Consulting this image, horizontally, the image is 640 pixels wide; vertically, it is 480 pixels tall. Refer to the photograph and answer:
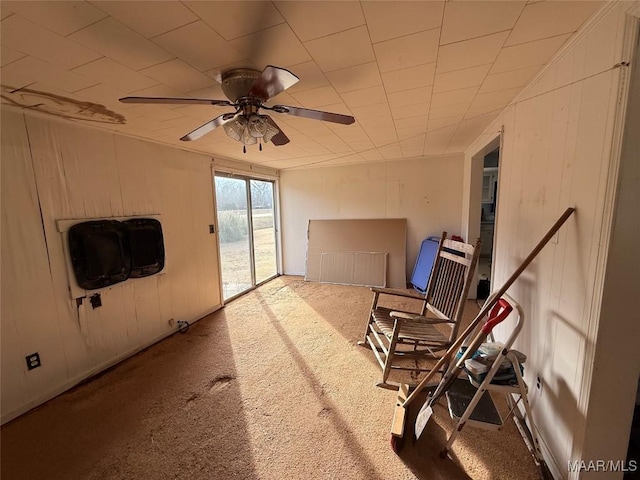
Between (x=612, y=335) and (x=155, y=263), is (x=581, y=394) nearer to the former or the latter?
(x=612, y=335)

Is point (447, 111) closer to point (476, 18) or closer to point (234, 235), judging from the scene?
point (476, 18)

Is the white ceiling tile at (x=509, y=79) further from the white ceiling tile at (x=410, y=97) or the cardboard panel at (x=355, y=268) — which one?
the cardboard panel at (x=355, y=268)

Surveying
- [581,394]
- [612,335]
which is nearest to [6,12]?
[612,335]

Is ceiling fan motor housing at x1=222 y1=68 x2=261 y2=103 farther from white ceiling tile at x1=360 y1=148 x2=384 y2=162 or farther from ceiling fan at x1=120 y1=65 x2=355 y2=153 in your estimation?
white ceiling tile at x1=360 y1=148 x2=384 y2=162

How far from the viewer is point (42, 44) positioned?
1120 mm

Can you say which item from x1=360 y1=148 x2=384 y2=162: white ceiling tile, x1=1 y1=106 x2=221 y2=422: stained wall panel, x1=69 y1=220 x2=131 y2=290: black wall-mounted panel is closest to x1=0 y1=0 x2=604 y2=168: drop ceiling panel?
x1=1 y1=106 x2=221 y2=422: stained wall panel

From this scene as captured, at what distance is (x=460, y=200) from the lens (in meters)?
4.00

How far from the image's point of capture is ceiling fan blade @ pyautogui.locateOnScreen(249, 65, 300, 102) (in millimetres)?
1023

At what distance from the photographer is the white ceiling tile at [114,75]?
1299 millimetres

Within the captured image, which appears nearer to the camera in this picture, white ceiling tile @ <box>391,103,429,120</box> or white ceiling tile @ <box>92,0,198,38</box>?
white ceiling tile @ <box>92,0,198,38</box>

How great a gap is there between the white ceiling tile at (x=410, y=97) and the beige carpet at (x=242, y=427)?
2119mm

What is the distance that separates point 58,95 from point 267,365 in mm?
2397

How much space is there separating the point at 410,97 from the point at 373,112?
33 cm

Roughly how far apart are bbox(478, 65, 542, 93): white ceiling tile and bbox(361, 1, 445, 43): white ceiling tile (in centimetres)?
77
